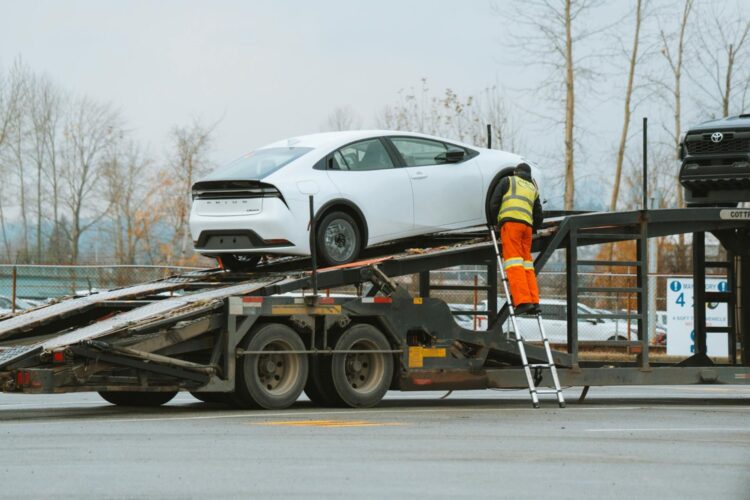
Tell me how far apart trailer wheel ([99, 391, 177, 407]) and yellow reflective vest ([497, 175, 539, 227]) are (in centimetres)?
410

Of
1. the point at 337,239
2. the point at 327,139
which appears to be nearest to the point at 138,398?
the point at 337,239

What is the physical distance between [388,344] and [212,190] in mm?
2456

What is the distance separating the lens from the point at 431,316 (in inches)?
556

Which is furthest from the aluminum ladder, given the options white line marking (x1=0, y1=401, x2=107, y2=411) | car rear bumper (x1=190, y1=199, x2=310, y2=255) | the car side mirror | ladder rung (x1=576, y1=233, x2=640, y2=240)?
white line marking (x1=0, y1=401, x2=107, y2=411)

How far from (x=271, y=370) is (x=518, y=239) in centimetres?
304

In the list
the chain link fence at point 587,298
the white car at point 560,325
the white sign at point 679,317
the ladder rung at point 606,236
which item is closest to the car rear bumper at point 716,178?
the ladder rung at point 606,236

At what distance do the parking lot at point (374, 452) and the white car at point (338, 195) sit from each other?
177cm

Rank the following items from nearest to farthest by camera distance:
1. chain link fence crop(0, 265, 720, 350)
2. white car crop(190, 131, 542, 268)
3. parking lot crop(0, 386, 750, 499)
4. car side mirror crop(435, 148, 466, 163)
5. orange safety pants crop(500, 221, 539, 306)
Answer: parking lot crop(0, 386, 750, 499)
white car crop(190, 131, 542, 268)
orange safety pants crop(500, 221, 539, 306)
car side mirror crop(435, 148, 466, 163)
chain link fence crop(0, 265, 720, 350)

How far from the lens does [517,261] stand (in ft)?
46.1

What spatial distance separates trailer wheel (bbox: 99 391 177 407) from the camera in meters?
14.2

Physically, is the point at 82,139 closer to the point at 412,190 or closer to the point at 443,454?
the point at 412,190

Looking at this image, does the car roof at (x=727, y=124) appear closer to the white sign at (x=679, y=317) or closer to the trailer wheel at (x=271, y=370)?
the trailer wheel at (x=271, y=370)

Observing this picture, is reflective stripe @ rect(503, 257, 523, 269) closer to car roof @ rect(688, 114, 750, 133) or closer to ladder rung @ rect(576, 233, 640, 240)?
ladder rung @ rect(576, 233, 640, 240)

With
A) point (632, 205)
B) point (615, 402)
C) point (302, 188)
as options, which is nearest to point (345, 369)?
point (302, 188)
